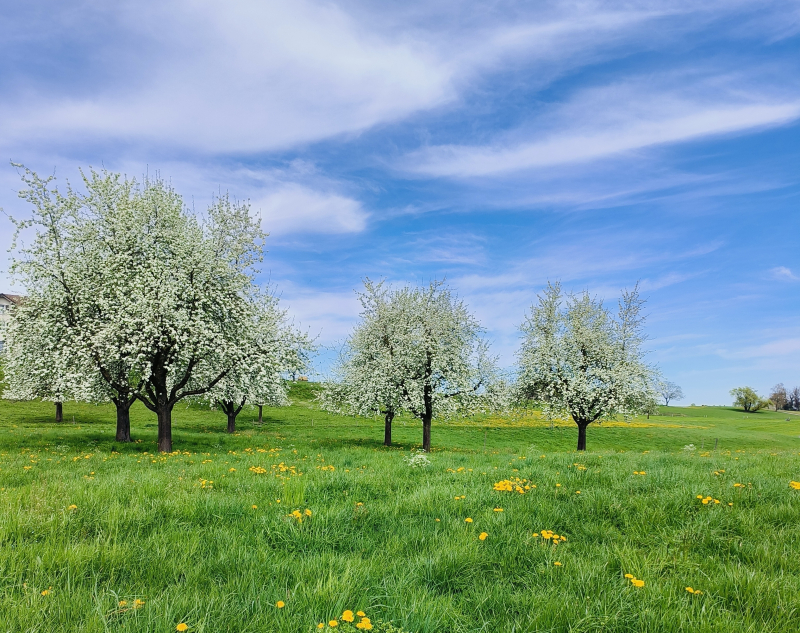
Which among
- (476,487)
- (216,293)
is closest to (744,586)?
(476,487)

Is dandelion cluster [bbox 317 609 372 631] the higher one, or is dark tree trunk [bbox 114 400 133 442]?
dandelion cluster [bbox 317 609 372 631]

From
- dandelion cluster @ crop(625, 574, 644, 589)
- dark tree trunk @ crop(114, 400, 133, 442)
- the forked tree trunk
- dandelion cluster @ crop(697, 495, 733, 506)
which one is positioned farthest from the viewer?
the forked tree trunk

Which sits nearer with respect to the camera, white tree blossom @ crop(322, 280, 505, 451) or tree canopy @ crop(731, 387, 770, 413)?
white tree blossom @ crop(322, 280, 505, 451)

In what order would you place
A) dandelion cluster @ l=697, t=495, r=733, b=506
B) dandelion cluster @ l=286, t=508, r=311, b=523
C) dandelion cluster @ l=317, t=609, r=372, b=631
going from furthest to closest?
dandelion cluster @ l=697, t=495, r=733, b=506 < dandelion cluster @ l=286, t=508, r=311, b=523 < dandelion cluster @ l=317, t=609, r=372, b=631

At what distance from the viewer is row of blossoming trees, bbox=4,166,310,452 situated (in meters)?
20.4

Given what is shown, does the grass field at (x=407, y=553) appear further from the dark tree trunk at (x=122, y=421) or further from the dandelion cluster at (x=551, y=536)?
the dark tree trunk at (x=122, y=421)

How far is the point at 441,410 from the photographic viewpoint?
29641 mm

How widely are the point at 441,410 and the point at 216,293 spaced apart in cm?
1606

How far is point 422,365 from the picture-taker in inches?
1170

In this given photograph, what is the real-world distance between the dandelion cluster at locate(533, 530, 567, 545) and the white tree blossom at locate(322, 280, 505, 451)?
23.1 meters

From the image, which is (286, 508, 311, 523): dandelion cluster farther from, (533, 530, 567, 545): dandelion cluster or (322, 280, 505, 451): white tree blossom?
(322, 280, 505, 451): white tree blossom

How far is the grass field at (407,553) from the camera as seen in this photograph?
386 centimetres

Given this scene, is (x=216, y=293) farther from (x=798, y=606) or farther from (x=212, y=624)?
(x=798, y=606)

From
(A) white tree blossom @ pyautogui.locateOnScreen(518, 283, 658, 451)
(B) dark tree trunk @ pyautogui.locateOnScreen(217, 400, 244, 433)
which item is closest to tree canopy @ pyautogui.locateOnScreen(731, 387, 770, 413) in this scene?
(A) white tree blossom @ pyautogui.locateOnScreen(518, 283, 658, 451)
